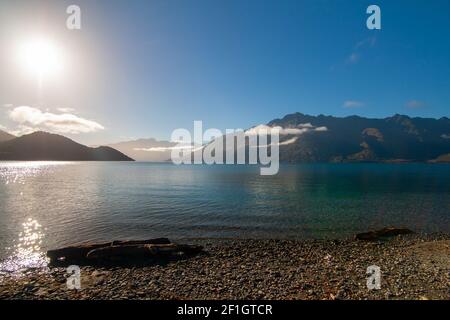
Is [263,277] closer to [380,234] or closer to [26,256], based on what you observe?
[380,234]

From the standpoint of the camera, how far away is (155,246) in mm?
24969

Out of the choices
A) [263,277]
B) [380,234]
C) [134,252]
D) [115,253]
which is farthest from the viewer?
[380,234]

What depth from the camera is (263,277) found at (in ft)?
61.4

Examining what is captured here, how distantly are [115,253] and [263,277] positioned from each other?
1355 centimetres

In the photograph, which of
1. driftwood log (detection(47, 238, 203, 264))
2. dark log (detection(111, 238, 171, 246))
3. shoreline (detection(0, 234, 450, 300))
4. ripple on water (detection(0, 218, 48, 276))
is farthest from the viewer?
dark log (detection(111, 238, 171, 246))

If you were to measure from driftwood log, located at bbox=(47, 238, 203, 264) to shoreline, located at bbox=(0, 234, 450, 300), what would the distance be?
159 centimetres

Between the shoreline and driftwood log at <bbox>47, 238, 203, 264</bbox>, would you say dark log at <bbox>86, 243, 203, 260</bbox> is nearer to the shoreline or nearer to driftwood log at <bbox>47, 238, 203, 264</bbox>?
driftwood log at <bbox>47, 238, 203, 264</bbox>

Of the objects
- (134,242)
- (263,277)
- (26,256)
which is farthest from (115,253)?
(263,277)

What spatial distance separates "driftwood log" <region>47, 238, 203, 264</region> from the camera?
2367cm

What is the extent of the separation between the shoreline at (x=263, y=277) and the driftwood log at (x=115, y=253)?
1.59m

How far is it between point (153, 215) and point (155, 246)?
71.8 feet

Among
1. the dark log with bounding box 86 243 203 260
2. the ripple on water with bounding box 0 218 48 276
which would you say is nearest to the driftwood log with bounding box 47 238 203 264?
the dark log with bounding box 86 243 203 260

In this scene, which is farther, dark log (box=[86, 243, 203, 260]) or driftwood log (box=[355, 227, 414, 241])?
driftwood log (box=[355, 227, 414, 241])
